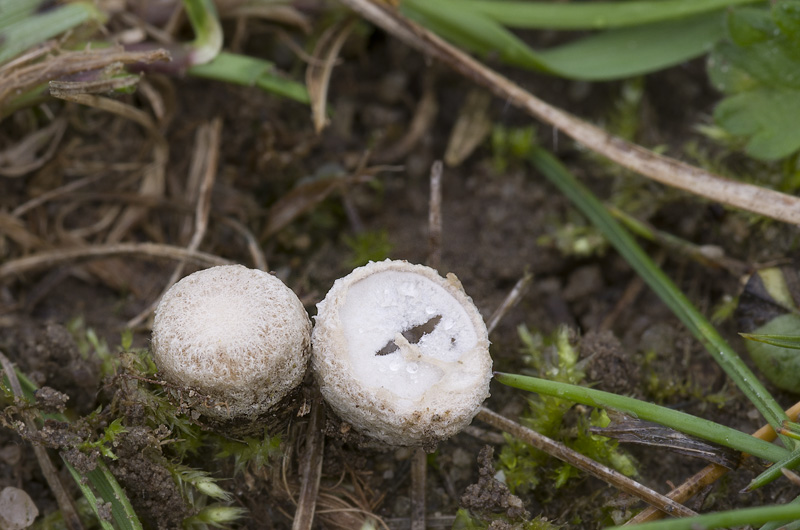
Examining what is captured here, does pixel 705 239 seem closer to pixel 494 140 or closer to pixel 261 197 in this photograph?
pixel 494 140

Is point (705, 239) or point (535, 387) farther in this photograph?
point (705, 239)

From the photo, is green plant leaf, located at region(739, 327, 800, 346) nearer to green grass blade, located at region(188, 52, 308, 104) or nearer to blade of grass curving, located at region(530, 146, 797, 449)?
blade of grass curving, located at region(530, 146, 797, 449)

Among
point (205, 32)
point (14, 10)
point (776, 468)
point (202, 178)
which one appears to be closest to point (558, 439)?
point (776, 468)

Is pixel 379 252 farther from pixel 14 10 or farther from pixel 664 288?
pixel 14 10

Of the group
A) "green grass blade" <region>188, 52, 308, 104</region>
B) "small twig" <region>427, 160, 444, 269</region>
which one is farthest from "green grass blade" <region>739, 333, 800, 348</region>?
"green grass blade" <region>188, 52, 308, 104</region>

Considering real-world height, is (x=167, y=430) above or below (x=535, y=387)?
below

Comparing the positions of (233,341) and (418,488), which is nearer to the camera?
(233,341)

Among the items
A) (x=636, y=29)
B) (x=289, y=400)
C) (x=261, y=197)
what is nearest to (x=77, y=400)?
(x=289, y=400)
